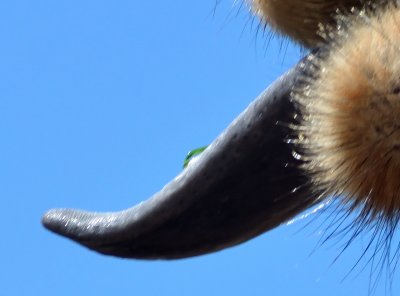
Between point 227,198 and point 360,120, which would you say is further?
point 227,198

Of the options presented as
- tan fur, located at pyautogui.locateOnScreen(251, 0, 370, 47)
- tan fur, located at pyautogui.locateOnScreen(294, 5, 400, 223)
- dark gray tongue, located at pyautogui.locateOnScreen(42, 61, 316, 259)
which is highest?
tan fur, located at pyautogui.locateOnScreen(251, 0, 370, 47)

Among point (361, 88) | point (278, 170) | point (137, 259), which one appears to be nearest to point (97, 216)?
point (137, 259)

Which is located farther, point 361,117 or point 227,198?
point 227,198

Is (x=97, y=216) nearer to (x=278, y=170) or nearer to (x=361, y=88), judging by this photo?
(x=278, y=170)

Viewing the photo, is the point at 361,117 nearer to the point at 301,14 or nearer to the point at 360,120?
the point at 360,120

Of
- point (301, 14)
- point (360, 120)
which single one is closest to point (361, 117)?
point (360, 120)
